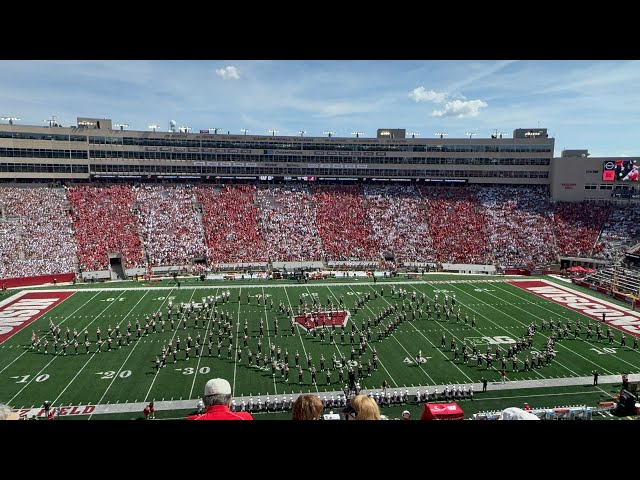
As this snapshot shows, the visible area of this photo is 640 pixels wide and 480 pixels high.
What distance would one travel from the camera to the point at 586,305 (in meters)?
25.5

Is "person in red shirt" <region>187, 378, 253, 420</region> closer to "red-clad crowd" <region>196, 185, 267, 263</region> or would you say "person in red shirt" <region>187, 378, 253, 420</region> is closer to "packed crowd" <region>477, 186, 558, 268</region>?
"red-clad crowd" <region>196, 185, 267, 263</region>

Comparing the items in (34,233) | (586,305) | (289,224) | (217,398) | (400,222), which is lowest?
(586,305)

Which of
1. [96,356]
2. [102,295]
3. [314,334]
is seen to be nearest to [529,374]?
[314,334]

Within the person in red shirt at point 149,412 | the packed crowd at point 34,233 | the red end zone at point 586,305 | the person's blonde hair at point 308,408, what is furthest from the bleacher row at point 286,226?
the person's blonde hair at point 308,408

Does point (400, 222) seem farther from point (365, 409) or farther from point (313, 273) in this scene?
point (365, 409)

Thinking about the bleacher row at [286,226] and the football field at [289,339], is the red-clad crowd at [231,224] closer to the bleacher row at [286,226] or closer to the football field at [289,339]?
the bleacher row at [286,226]

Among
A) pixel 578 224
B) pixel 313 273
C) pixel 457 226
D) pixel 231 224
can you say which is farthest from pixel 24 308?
pixel 578 224

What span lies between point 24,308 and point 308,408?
26450 mm

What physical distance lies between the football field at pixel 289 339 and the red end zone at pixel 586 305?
111 mm

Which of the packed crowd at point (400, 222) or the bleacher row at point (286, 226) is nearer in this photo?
the bleacher row at point (286, 226)

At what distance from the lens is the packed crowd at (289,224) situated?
37938 millimetres

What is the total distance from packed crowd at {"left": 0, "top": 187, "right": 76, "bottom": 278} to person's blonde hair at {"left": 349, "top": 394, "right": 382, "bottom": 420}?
33.6 m
